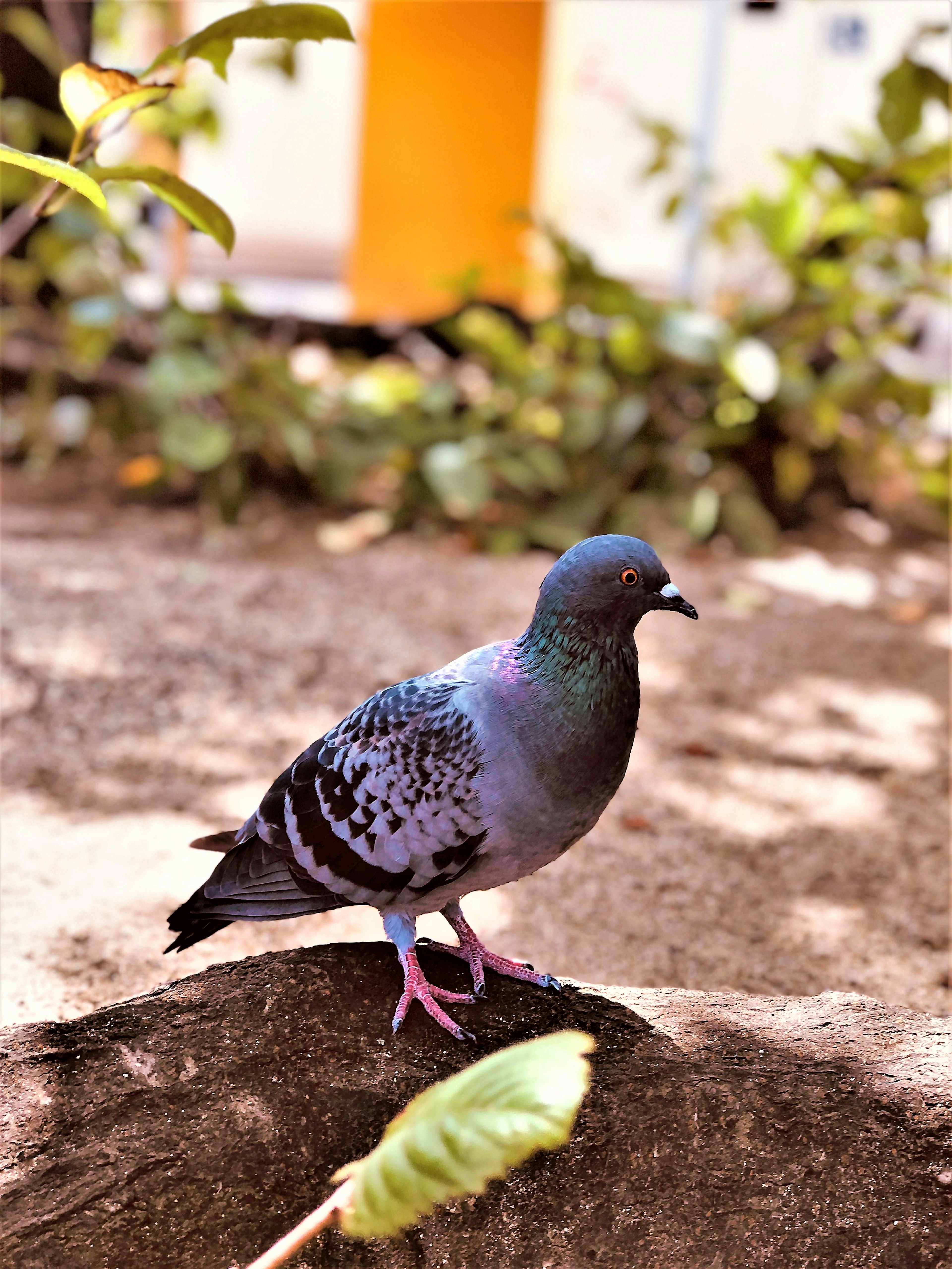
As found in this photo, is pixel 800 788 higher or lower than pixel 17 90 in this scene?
lower

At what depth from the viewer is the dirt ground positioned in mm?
2793

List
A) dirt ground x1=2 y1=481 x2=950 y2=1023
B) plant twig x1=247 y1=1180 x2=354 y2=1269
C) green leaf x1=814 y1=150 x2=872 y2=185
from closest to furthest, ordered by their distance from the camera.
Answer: plant twig x1=247 y1=1180 x2=354 y2=1269 → dirt ground x1=2 y1=481 x2=950 y2=1023 → green leaf x1=814 y1=150 x2=872 y2=185

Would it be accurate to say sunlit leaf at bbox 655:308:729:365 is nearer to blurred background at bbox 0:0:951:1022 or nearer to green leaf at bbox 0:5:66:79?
blurred background at bbox 0:0:951:1022

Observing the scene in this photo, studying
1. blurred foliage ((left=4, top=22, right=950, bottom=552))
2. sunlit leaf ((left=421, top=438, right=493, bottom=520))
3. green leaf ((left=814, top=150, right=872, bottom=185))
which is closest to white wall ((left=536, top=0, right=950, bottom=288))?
blurred foliage ((left=4, top=22, right=950, bottom=552))

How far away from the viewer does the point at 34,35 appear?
5.43m

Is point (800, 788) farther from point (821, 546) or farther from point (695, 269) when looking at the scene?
point (695, 269)

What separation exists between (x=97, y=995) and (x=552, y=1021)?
97cm

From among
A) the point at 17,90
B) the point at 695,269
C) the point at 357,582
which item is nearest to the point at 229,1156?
the point at 357,582

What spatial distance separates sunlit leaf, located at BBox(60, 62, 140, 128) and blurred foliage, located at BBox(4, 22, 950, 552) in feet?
10.6

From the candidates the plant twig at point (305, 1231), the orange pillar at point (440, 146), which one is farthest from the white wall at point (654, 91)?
the plant twig at point (305, 1231)

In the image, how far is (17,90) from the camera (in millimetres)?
6016

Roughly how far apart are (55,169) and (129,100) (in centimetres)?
43

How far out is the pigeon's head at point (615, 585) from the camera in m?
1.77

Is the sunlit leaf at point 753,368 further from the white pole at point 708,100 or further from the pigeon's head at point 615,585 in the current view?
the pigeon's head at point 615,585
